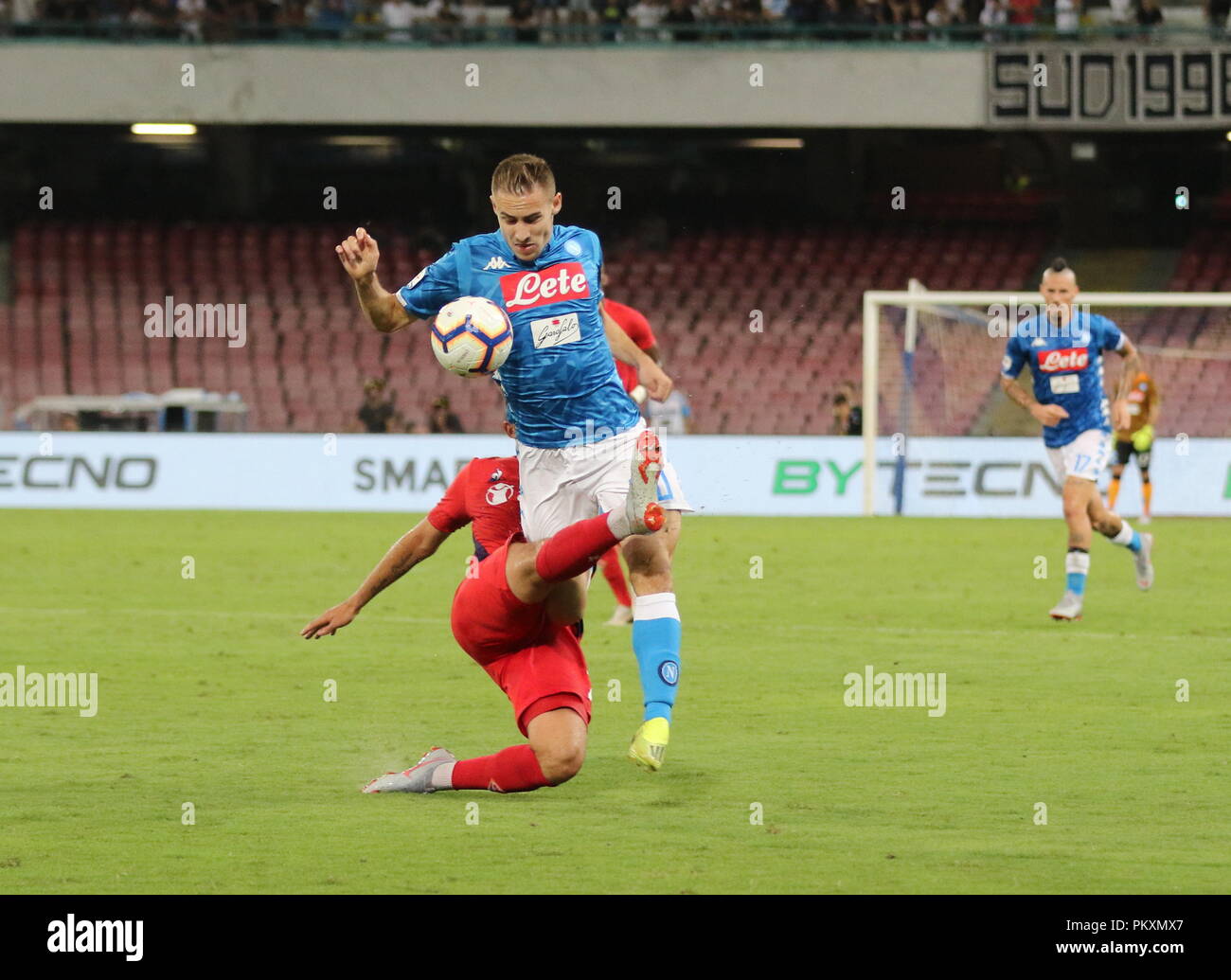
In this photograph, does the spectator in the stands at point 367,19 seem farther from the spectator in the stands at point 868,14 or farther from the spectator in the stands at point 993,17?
the spectator in the stands at point 993,17

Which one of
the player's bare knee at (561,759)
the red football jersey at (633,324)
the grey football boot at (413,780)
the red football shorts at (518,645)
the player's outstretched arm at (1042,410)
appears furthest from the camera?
the player's outstretched arm at (1042,410)

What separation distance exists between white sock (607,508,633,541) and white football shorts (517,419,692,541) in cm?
78

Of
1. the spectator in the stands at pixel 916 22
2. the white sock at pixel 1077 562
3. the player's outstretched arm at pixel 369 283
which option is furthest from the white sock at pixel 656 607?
the spectator in the stands at pixel 916 22

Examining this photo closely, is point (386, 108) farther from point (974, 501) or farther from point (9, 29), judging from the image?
point (974, 501)

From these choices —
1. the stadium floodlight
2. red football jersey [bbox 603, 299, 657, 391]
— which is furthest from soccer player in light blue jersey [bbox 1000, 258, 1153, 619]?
the stadium floodlight

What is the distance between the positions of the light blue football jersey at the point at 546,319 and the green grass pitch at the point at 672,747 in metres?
1.35

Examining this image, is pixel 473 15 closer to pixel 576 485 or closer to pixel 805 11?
pixel 805 11

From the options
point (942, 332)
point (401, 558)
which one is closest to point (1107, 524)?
point (401, 558)

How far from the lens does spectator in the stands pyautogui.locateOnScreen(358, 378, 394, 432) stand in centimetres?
2608

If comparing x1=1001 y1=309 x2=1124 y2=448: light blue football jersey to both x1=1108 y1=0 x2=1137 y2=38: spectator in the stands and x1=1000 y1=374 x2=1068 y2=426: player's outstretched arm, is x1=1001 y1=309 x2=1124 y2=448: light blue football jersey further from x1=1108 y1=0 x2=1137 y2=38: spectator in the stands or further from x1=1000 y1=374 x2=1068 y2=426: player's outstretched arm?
x1=1108 y1=0 x2=1137 y2=38: spectator in the stands

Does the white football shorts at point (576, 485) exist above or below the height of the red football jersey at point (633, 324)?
below

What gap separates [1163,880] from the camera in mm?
5477

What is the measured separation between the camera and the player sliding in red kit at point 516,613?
6316 millimetres

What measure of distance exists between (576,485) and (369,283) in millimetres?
1090
